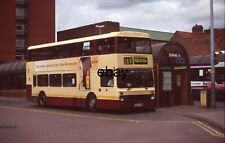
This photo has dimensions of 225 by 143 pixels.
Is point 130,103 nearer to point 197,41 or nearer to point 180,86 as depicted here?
point 180,86

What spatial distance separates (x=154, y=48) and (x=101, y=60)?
4.61 m

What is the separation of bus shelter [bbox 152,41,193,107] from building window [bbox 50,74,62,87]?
5.32 metres

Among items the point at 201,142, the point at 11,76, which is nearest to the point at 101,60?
the point at 201,142

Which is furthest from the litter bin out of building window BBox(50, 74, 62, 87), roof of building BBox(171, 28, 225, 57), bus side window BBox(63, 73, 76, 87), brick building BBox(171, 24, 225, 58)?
roof of building BBox(171, 28, 225, 57)

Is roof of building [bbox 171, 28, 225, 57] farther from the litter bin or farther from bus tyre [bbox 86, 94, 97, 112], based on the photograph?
bus tyre [bbox 86, 94, 97, 112]

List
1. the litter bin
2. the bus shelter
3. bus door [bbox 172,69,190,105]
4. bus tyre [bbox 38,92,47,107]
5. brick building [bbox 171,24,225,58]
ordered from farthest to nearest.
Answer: brick building [bbox 171,24,225,58] < bus tyre [bbox 38,92,47,107] < bus door [bbox 172,69,190,105] < the bus shelter < the litter bin

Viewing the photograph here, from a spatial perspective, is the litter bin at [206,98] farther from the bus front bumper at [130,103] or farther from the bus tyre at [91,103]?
the bus tyre at [91,103]

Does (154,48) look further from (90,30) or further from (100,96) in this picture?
(90,30)

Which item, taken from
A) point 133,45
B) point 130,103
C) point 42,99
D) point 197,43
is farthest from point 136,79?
point 197,43

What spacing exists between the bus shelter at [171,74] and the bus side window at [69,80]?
434cm

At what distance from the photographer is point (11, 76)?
140 ft

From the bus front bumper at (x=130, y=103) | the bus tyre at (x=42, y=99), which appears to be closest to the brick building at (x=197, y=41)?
the bus tyre at (x=42, y=99)

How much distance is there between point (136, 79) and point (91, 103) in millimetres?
2786

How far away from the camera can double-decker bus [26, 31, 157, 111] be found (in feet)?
67.1
